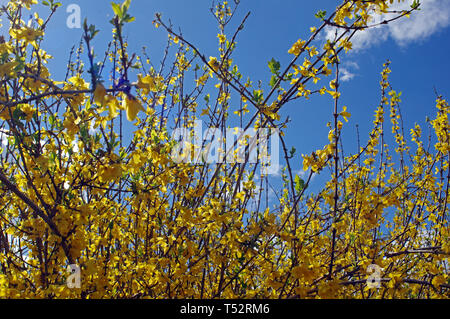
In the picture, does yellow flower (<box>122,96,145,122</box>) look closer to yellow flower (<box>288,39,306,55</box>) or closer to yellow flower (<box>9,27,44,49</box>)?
yellow flower (<box>9,27,44,49</box>)

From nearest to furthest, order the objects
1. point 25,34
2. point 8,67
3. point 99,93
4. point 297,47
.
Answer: point 99,93
point 8,67
point 25,34
point 297,47

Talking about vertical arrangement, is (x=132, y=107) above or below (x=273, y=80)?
below

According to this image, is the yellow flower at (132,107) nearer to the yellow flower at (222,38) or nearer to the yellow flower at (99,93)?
the yellow flower at (99,93)

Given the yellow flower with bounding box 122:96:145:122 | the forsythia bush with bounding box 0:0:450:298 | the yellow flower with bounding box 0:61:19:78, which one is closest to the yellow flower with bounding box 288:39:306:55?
the forsythia bush with bounding box 0:0:450:298

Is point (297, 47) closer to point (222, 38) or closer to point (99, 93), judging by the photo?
point (222, 38)

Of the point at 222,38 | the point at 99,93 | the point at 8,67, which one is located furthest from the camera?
the point at 222,38

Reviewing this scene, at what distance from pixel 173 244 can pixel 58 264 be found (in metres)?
0.77

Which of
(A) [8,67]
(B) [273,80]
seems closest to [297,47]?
(B) [273,80]

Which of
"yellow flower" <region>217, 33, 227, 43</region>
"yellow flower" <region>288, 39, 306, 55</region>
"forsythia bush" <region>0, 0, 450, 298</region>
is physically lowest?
"forsythia bush" <region>0, 0, 450, 298</region>

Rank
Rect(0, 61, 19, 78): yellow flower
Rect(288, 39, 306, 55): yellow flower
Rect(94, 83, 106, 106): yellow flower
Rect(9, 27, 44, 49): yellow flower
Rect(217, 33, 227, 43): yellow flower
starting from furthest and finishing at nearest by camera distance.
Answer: Rect(217, 33, 227, 43): yellow flower → Rect(288, 39, 306, 55): yellow flower → Rect(9, 27, 44, 49): yellow flower → Rect(0, 61, 19, 78): yellow flower → Rect(94, 83, 106, 106): yellow flower

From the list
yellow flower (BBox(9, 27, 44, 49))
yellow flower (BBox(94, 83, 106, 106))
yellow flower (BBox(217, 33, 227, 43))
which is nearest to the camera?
yellow flower (BBox(94, 83, 106, 106))

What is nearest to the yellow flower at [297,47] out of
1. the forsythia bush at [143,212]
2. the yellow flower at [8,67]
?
the forsythia bush at [143,212]
